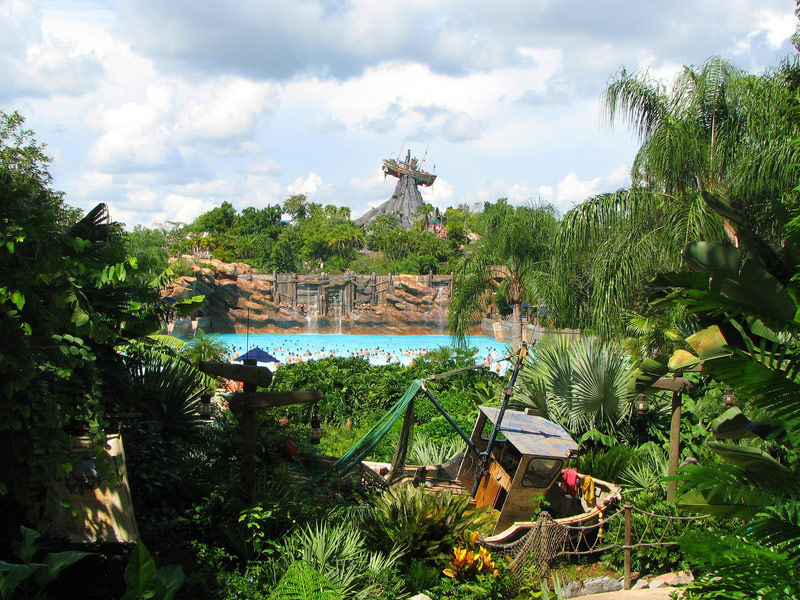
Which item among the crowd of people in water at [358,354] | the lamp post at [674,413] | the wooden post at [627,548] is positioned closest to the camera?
the wooden post at [627,548]

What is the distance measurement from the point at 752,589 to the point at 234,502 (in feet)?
15.1

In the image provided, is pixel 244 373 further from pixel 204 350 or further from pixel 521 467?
pixel 204 350

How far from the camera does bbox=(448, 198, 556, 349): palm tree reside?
16.7 m

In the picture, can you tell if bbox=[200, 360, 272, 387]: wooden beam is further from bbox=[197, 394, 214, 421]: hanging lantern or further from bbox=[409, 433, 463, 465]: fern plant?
bbox=[409, 433, 463, 465]: fern plant

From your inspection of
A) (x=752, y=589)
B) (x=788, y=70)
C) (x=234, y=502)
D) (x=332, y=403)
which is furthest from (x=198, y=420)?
(x=788, y=70)

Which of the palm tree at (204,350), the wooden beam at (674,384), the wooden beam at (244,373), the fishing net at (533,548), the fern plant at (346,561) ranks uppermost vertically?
the wooden beam at (244,373)

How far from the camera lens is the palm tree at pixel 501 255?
A: 1673 centimetres

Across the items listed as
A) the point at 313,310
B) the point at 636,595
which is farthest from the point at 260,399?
the point at 313,310

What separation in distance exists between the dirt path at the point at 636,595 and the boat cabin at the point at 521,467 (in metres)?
1.27

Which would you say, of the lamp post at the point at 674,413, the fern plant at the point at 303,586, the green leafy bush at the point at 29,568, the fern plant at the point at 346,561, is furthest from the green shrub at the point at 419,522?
the green leafy bush at the point at 29,568

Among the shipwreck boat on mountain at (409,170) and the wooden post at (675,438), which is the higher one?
the shipwreck boat on mountain at (409,170)

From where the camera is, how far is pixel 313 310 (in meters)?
55.4

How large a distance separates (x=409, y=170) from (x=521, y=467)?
98.6m

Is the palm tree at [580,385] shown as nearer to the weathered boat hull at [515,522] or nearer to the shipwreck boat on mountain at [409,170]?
the weathered boat hull at [515,522]
